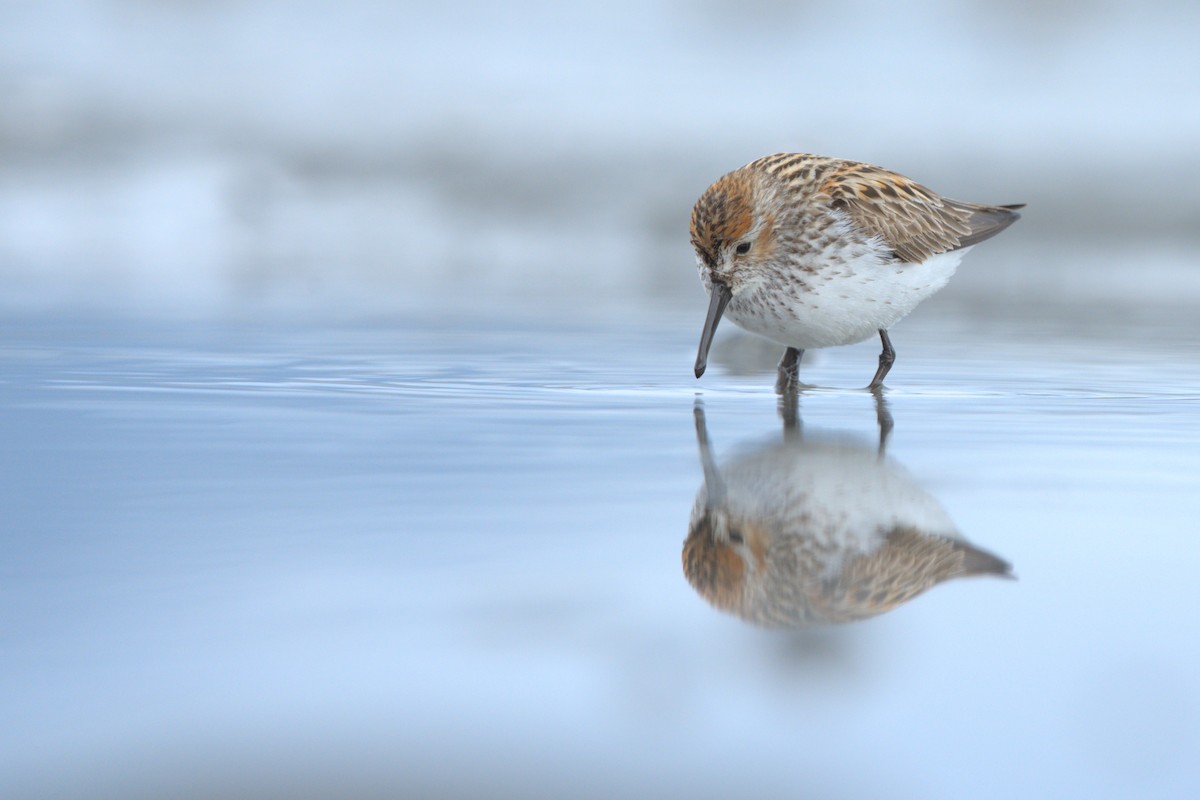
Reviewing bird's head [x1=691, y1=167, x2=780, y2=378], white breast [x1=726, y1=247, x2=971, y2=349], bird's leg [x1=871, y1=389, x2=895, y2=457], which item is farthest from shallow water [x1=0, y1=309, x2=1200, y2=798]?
bird's head [x1=691, y1=167, x2=780, y2=378]

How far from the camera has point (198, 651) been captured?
8.86 ft

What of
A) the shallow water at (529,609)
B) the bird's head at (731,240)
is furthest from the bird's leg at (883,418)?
the bird's head at (731,240)

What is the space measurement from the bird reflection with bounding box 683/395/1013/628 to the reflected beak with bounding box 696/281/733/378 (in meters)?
1.62

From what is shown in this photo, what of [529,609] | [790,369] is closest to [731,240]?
[790,369]

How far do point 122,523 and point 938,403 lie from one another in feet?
11.4

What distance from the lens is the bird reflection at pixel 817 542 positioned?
10.1ft

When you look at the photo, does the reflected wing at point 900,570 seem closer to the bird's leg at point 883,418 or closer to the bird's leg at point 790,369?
the bird's leg at point 883,418

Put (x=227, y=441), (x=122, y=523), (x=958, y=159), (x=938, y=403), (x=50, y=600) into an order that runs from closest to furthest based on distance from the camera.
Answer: (x=50, y=600), (x=122, y=523), (x=227, y=441), (x=938, y=403), (x=958, y=159)

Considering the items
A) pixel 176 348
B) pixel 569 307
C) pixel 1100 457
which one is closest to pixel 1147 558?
pixel 1100 457

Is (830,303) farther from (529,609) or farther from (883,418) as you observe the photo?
(529,609)

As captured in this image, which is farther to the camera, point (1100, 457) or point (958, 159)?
point (958, 159)

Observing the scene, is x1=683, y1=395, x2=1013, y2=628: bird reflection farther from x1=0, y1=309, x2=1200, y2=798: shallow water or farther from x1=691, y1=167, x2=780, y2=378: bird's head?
x1=691, y1=167, x2=780, y2=378: bird's head

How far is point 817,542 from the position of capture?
3.51m

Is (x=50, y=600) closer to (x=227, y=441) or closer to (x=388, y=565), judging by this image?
(x=388, y=565)
